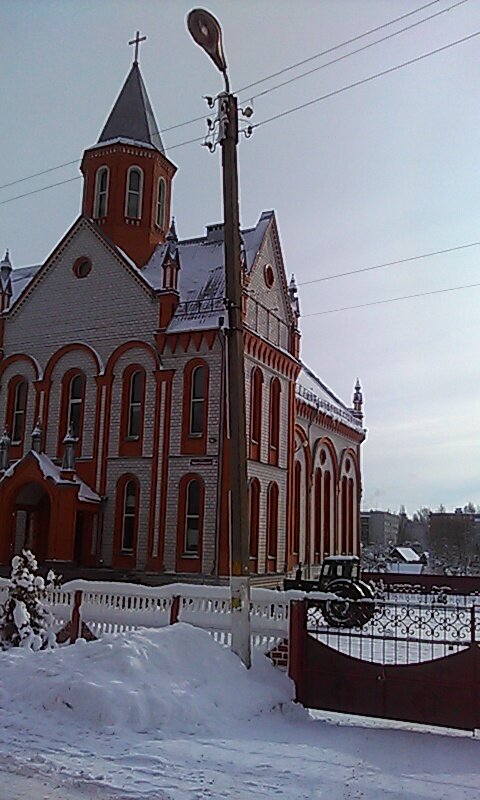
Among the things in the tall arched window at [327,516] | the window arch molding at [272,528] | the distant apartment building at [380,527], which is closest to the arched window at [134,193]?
the window arch molding at [272,528]

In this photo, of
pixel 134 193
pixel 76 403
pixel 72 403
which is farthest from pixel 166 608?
pixel 134 193

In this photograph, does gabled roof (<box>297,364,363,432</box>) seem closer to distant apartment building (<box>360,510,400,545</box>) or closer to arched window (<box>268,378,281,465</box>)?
arched window (<box>268,378,281,465</box>)

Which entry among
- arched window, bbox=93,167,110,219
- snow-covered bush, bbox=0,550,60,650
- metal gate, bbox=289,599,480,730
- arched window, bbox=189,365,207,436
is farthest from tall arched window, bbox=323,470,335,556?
metal gate, bbox=289,599,480,730

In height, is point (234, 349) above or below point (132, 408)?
below

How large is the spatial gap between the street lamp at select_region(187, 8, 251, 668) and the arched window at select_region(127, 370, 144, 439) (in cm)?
1408

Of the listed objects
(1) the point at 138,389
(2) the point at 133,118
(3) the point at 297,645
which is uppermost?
(2) the point at 133,118

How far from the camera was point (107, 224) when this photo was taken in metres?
29.1

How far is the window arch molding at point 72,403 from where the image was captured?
26.1 metres

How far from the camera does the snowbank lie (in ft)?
28.8

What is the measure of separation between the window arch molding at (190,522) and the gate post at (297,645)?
12795 mm

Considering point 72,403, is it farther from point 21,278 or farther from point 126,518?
point 21,278

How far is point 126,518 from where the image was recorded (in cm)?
2467

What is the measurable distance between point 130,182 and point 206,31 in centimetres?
1932

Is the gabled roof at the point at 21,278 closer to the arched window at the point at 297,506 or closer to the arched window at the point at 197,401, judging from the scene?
the arched window at the point at 197,401
